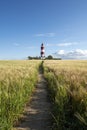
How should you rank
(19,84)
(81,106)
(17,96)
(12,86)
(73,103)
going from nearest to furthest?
(81,106) → (73,103) → (17,96) → (12,86) → (19,84)

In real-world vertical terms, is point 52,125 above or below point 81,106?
below

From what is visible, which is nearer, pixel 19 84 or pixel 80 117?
pixel 80 117

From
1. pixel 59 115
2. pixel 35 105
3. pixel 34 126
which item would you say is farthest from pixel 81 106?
pixel 35 105

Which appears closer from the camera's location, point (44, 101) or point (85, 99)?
point (85, 99)

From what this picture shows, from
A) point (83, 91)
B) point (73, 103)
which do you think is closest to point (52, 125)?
point (73, 103)

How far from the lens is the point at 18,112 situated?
6.77m

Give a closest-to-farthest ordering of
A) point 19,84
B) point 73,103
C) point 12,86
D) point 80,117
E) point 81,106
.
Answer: point 80,117, point 81,106, point 73,103, point 12,86, point 19,84

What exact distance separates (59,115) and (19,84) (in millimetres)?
3341

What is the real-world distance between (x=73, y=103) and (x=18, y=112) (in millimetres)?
1696

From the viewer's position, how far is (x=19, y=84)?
9000 millimetres

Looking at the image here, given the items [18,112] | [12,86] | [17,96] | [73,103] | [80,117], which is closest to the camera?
[80,117]

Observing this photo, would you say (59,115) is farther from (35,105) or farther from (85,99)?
(35,105)

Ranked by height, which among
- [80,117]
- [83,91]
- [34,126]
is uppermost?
[83,91]

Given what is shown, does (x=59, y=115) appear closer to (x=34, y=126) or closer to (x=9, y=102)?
(x=34, y=126)
